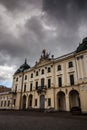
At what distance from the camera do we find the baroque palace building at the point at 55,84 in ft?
91.3

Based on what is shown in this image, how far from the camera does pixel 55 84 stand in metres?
32.7

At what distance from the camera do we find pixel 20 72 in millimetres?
47688

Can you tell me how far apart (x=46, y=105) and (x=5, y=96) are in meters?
27.3

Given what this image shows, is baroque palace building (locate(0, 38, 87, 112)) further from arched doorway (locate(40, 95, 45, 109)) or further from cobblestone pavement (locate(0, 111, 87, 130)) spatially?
cobblestone pavement (locate(0, 111, 87, 130))

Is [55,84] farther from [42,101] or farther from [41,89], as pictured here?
[42,101]

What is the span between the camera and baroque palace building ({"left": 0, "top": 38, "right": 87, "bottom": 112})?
27.8 meters

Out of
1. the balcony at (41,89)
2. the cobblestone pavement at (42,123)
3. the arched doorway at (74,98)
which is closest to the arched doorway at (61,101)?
the arched doorway at (74,98)

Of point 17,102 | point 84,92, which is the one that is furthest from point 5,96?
point 84,92

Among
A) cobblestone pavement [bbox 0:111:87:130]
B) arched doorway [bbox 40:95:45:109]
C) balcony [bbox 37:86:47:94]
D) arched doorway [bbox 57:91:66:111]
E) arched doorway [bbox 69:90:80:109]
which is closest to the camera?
cobblestone pavement [bbox 0:111:87:130]

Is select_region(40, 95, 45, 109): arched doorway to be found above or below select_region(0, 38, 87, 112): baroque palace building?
below

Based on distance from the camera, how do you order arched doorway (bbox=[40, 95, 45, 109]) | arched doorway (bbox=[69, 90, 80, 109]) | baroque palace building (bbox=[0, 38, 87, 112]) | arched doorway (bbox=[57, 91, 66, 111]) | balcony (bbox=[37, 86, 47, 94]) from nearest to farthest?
baroque palace building (bbox=[0, 38, 87, 112]), arched doorway (bbox=[69, 90, 80, 109]), arched doorway (bbox=[57, 91, 66, 111]), arched doorway (bbox=[40, 95, 45, 109]), balcony (bbox=[37, 86, 47, 94])

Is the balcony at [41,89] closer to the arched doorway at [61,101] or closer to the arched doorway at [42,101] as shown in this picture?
the arched doorway at [42,101]

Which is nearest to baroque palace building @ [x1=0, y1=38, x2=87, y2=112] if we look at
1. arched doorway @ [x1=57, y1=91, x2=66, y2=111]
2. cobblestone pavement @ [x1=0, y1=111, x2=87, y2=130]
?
arched doorway @ [x1=57, y1=91, x2=66, y2=111]

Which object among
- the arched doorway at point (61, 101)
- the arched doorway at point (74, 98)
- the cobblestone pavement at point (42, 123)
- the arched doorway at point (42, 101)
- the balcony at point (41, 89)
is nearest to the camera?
the cobblestone pavement at point (42, 123)
